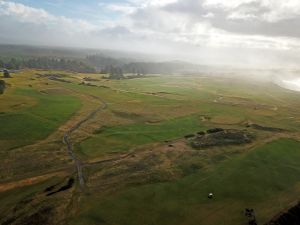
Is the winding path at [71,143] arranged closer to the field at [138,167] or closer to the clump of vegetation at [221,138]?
Answer: the field at [138,167]

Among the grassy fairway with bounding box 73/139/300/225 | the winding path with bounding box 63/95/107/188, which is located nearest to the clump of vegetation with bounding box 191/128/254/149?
the grassy fairway with bounding box 73/139/300/225

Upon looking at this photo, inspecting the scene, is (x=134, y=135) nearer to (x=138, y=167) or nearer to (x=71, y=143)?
(x=71, y=143)

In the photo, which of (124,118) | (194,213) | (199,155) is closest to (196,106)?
(124,118)

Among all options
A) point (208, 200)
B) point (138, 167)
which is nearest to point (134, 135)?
point (138, 167)

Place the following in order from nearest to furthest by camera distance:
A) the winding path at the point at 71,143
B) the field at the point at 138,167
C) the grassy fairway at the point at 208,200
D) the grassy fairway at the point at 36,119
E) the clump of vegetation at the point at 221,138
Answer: the grassy fairway at the point at 208,200 → the field at the point at 138,167 → the winding path at the point at 71,143 → the clump of vegetation at the point at 221,138 → the grassy fairway at the point at 36,119

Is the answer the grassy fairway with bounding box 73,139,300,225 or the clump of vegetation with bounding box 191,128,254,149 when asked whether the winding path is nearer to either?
the grassy fairway with bounding box 73,139,300,225

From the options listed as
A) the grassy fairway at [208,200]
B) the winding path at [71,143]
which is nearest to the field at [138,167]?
the grassy fairway at [208,200]
